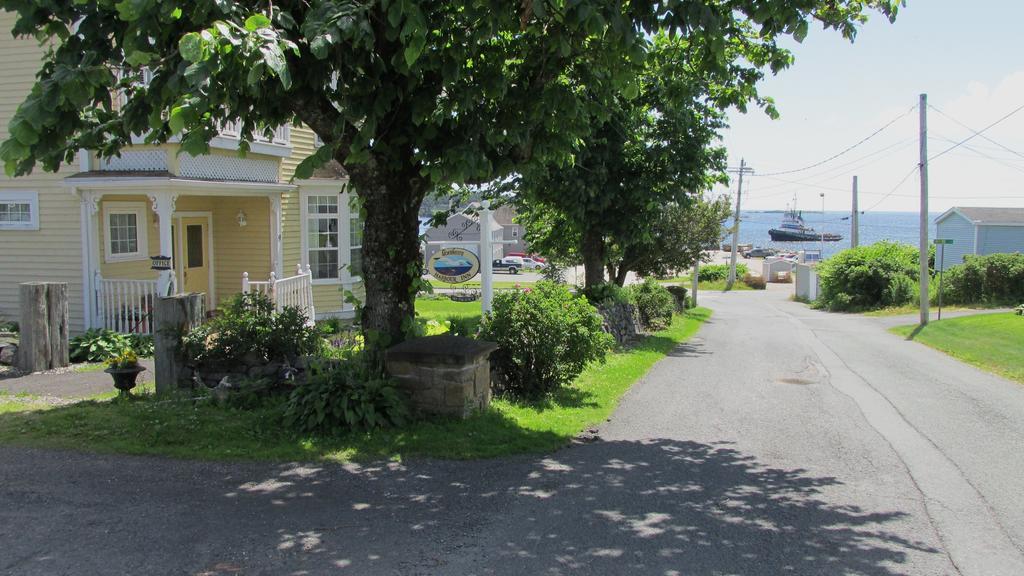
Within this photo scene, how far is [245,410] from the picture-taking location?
26.4 feet

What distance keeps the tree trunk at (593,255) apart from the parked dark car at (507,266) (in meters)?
45.3

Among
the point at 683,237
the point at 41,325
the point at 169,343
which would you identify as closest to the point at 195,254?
the point at 41,325

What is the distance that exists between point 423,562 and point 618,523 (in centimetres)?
148

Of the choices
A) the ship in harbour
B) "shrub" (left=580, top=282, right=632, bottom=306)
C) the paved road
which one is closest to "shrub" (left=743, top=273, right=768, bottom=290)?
"shrub" (left=580, top=282, right=632, bottom=306)

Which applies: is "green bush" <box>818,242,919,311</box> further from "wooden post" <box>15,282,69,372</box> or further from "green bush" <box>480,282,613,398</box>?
"wooden post" <box>15,282,69,372</box>

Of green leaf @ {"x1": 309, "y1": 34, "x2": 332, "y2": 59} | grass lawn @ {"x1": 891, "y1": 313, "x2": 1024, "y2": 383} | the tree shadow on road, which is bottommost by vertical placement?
grass lawn @ {"x1": 891, "y1": 313, "x2": 1024, "y2": 383}

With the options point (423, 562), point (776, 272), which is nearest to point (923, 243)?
point (423, 562)

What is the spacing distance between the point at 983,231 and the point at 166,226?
42.8m

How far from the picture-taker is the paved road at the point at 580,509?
4711mm

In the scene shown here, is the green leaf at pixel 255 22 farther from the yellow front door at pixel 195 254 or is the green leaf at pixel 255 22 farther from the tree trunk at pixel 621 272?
the tree trunk at pixel 621 272

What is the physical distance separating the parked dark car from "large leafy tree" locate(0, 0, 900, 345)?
2232 inches

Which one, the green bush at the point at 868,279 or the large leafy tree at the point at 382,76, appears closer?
the large leafy tree at the point at 382,76

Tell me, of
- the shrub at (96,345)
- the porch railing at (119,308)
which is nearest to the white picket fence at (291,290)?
the porch railing at (119,308)

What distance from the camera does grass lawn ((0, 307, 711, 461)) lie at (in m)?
6.79
